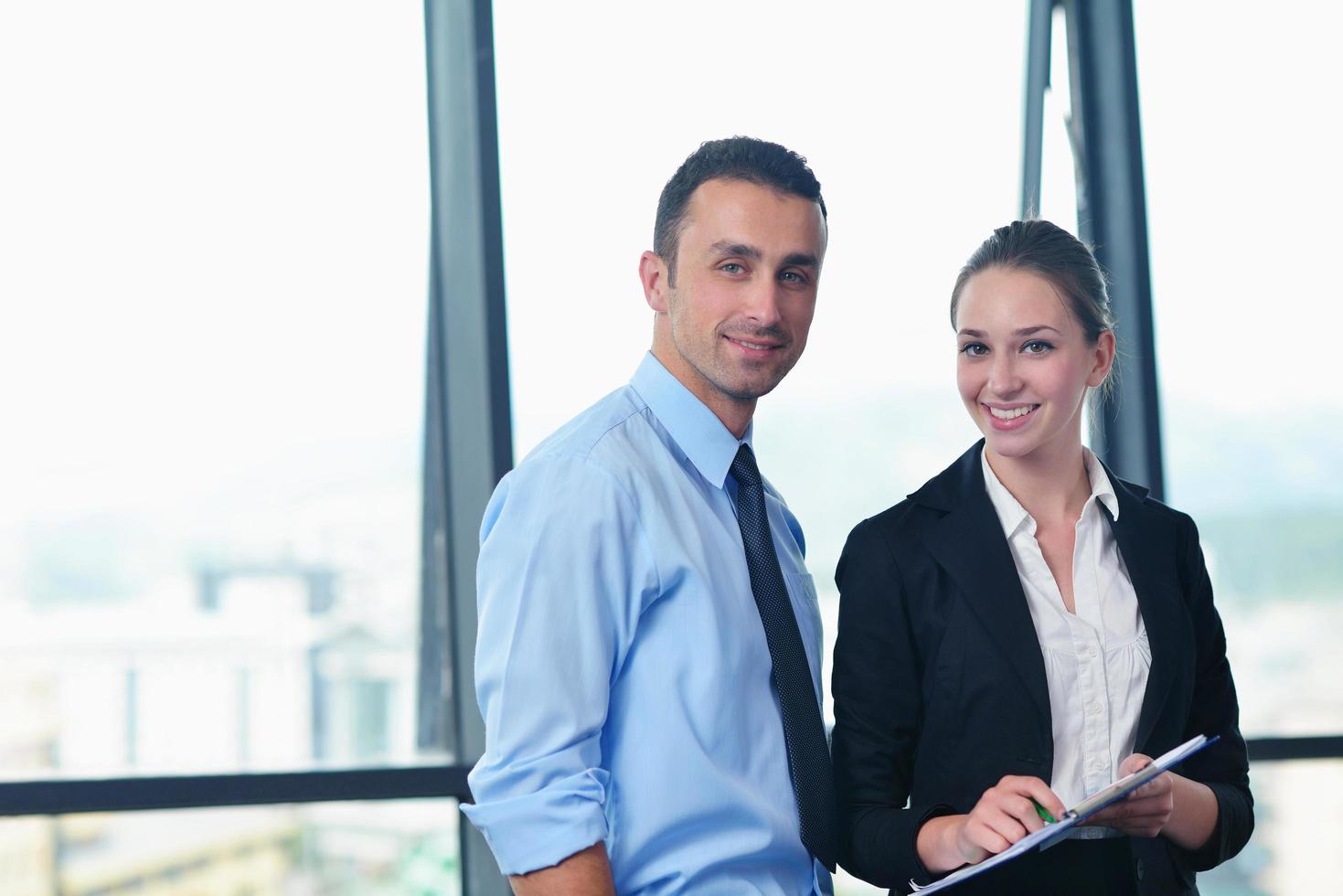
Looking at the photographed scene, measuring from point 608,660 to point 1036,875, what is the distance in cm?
63

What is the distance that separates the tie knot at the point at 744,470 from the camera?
1635 millimetres

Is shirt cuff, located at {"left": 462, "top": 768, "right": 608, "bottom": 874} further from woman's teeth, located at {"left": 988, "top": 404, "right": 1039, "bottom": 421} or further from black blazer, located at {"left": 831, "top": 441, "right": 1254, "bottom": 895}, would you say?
woman's teeth, located at {"left": 988, "top": 404, "right": 1039, "bottom": 421}

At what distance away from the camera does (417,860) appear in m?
2.74

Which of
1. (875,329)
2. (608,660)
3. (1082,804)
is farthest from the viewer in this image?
(875,329)

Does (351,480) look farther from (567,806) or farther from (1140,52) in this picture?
(1140,52)

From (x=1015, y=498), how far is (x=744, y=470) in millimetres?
389

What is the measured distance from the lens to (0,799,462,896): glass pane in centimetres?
255

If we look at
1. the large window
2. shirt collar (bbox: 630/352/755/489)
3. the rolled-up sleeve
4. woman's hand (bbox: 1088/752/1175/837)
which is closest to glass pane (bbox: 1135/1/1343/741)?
the large window

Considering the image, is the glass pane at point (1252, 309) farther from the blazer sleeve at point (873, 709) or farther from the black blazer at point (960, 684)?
the blazer sleeve at point (873, 709)

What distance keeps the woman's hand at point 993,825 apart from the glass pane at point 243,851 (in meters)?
1.55

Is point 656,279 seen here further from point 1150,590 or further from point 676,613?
point 1150,590

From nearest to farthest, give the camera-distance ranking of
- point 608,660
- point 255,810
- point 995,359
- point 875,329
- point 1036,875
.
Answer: point 608,660 < point 1036,875 < point 995,359 < point 255,810 < point 875,329

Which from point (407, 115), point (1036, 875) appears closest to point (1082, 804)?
point (1036, 875)

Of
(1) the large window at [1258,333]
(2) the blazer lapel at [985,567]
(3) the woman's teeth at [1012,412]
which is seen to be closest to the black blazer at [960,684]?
(2) the blazer lapel at [985,567]
